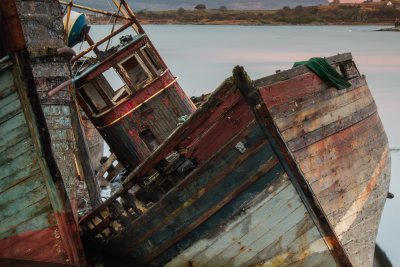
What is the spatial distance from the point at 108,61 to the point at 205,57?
53.1 meters

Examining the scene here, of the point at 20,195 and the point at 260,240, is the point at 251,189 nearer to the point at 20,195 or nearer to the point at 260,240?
the point at 260,240

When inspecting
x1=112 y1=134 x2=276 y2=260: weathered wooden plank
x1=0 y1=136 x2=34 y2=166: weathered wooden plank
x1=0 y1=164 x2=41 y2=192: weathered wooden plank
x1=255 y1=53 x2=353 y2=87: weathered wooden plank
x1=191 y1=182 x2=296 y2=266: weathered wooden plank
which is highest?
x1=0 y1=136 x2=34 y2=166: weathered wooden plank

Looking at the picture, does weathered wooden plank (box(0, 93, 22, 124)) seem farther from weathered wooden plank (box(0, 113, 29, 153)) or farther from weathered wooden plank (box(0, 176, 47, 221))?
weathered wooden plank (box(0, 176, 47, 221))

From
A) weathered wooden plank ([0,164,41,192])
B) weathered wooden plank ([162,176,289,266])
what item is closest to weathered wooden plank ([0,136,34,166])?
A: weathered wooden plank ([0,164,41,192])

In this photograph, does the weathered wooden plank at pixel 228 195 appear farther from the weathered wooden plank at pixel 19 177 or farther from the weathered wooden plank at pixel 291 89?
the weathered wooden plank at pixel 19 177

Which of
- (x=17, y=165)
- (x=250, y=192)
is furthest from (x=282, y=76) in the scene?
(x=17, y=165)

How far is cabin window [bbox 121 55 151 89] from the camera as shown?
9.97 m

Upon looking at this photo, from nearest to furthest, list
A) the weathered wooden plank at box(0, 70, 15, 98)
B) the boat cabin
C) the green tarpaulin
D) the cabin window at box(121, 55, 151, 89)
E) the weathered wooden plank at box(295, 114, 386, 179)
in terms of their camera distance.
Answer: the weathered wooden plank at box(0, 70, 15, 98)
the weathered wooden plank at box(295, 114, 386, 179)
the green tarpaulin
the boat cabin
the cabin window at box(121, 55, 151, 89)

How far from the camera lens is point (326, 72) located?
7633 mm

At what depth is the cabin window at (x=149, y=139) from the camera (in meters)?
9.73

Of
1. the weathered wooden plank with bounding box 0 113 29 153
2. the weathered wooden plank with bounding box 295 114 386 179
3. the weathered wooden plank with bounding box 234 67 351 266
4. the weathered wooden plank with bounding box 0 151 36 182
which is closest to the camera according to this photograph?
the weathered wooden plank with bounding box 234 67 351 266

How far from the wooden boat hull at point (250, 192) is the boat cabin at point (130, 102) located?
2349 millimetres

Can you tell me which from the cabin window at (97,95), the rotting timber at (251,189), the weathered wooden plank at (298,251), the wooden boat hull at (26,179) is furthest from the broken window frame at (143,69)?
the weathered wooden plank at (298,251)

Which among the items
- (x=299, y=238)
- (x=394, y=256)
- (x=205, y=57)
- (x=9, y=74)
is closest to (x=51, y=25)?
(x=9, y=74)
